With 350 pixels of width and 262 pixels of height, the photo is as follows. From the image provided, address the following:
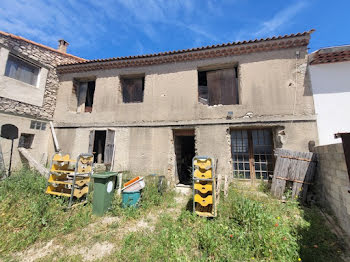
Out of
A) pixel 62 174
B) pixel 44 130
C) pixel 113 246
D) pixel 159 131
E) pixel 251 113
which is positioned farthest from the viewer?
pixel 44 130

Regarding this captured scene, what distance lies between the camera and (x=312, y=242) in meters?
3.03

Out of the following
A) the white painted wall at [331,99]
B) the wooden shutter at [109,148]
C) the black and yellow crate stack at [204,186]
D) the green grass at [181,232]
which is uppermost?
the white painted wall at [331,99]

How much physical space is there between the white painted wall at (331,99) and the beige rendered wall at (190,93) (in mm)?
349

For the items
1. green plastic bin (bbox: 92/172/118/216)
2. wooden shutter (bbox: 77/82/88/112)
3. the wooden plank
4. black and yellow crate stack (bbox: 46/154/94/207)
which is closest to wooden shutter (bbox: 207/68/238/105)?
green plastic bin (bbox: 92/172/118/216)

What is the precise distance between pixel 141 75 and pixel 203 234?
802 centimetres

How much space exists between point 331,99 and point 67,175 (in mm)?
10510

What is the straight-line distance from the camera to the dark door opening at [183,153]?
7701 mm

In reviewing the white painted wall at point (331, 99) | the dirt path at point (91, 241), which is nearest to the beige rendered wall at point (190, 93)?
the white painted wall at point (331, 99)

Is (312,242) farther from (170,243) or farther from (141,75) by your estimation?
(141,75)

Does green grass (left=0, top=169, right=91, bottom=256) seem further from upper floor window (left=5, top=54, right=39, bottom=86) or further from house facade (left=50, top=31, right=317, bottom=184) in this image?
upper floor window (left=5, top=54, right=39, bottom=86)

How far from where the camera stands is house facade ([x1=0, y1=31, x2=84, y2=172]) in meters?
6.61

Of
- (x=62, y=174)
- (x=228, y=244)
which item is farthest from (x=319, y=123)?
(x=62, y=174)

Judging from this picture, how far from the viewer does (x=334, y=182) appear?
398 centimetres

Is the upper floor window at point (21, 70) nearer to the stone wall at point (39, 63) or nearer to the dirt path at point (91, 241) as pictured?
the stone wall at point (39, 63)
